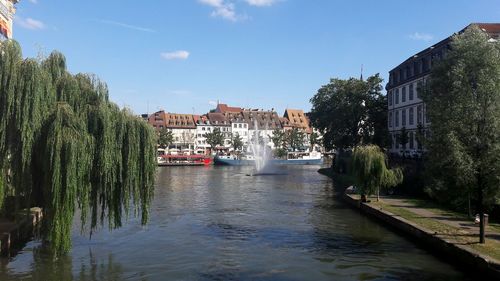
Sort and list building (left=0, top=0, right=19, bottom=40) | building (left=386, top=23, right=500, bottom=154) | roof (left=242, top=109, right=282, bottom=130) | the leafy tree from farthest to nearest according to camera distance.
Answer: roof (left=242, top=109, right=282, bottom=130)
the leafy tree
building (left=386, top=23, right=500, bottom=154)
building (left=0, top=0, right=19, bottom=40)

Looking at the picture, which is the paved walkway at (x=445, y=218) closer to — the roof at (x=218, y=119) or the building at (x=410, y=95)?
the building at (x=410, y=95)

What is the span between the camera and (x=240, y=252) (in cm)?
2225

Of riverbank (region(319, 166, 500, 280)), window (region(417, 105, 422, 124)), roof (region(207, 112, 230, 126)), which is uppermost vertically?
roof (region(207, 112, 230, 126))

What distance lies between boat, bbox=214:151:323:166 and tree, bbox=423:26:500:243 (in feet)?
328

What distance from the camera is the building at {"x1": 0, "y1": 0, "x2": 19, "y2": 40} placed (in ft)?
111

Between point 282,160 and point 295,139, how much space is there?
52.2 ft

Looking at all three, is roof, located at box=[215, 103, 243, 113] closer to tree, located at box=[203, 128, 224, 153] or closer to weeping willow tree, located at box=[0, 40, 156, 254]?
tree, located at box=[203, 128, 224, 153]

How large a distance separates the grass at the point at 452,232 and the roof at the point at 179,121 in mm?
128277

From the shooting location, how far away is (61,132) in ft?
52.6

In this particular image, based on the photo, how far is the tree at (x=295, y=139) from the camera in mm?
150125

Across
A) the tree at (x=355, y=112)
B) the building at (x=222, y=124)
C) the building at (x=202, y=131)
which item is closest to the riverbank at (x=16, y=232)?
the tree at (x=355, y=112)

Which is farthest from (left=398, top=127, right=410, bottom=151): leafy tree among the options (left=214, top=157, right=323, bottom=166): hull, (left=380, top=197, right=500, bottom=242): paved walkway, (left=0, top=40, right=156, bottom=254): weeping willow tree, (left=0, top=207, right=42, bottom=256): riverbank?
(left=214, top=157, right=323, bottom=166): hull

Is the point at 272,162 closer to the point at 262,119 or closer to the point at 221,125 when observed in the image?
the point at 221,125

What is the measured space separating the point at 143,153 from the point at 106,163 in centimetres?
243
